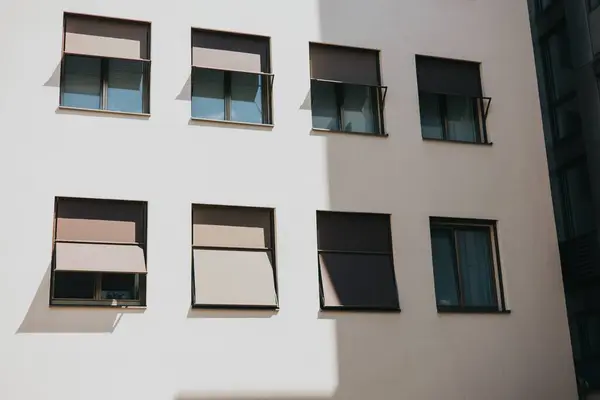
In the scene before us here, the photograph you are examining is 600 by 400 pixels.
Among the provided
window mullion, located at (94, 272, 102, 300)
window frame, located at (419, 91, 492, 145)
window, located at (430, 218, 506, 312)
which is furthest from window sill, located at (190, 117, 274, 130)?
window, located at (430, 218, 506, 312)

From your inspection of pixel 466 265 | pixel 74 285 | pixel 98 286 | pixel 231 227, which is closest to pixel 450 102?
pixel 466 265

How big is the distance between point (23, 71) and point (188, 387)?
15.7 feet

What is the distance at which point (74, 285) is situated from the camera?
36.4ft

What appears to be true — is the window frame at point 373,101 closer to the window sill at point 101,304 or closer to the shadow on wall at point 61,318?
the window sill at point 101,304

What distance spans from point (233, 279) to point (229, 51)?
11.3 ft

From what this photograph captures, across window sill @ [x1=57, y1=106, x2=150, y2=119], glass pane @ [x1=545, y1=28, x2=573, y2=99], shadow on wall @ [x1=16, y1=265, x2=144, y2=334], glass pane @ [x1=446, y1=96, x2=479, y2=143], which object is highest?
glass pane @ [x1=545, y1=28, x2=573, y2=99]

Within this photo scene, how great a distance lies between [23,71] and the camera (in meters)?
11.6

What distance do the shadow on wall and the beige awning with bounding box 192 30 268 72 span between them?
3835mm

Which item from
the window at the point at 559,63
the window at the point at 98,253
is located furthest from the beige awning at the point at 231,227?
the window at the point at 559,63

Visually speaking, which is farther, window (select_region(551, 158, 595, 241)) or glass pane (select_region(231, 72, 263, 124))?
window (select_region(551, 158, 595, 241))

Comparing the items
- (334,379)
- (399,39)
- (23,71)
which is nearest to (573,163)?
(399,39)

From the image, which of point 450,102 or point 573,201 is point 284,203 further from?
point 573,201

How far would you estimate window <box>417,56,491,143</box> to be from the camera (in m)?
13.8

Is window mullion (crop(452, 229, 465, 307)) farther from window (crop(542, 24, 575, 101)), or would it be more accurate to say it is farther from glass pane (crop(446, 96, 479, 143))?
window (crop(542, 24, 575, 101))
